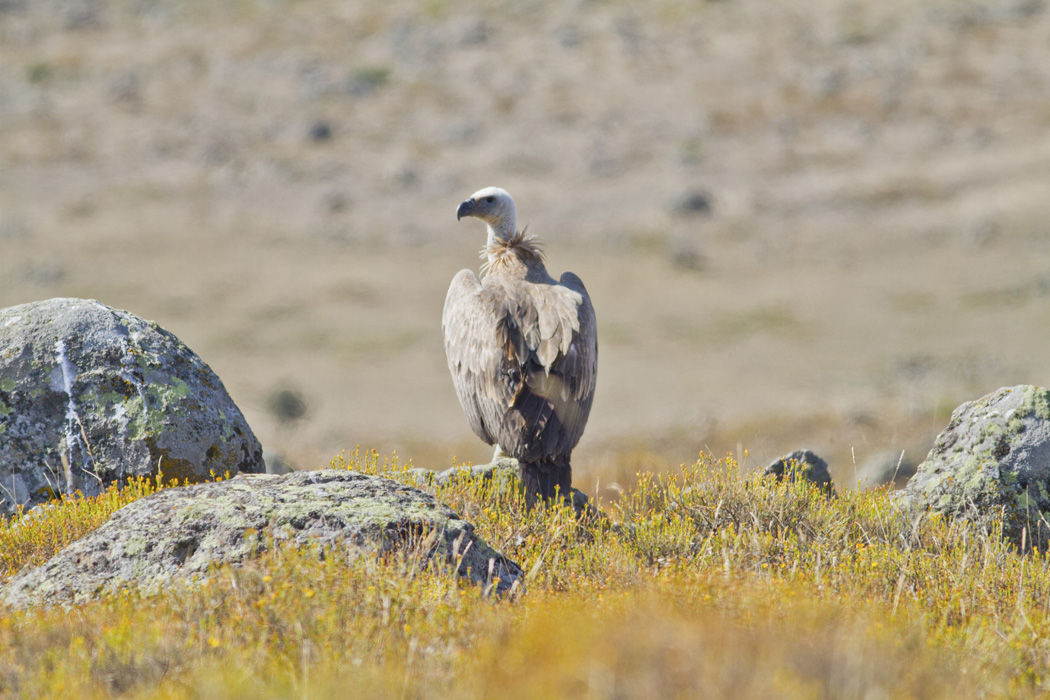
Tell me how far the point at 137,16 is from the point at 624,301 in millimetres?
36834

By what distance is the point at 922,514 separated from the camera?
625cm

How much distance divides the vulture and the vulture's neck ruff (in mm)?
144

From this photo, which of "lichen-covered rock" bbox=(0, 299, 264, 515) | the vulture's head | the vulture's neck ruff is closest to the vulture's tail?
"lichen-covered rock" bbox=(0, 299, 264, 515)

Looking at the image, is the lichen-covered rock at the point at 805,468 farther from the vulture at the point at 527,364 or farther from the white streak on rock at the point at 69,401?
the white streak on rock at the point at 69,401

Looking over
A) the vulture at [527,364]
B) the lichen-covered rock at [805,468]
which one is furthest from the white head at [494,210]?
the lichen-covered rock at [805,468]

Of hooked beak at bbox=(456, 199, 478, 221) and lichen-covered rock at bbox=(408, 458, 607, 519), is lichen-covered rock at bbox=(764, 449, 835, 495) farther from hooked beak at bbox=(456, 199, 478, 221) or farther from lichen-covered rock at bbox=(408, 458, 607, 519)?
hooked beak at bbox=(456, 199, 478, 221)

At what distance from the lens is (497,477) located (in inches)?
291

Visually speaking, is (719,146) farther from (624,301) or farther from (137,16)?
(137,16)

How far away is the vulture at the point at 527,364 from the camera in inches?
287

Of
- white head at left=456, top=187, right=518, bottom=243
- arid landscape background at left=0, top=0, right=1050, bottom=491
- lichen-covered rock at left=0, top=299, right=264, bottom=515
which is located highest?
arid landscape background at left=0, top=0, right=1050, bottom=491

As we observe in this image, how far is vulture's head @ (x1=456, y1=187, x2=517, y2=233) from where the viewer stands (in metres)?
10.1

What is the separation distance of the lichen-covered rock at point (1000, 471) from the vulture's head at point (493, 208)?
478 centimetres

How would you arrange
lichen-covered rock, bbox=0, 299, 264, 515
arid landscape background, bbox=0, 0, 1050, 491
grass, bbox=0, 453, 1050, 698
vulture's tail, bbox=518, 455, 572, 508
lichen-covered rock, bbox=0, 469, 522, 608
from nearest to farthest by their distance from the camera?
grass, bbox=0, 453, 1050, 698
lichen-covered rock, bbox=0, 469, 522, 608
lichen-covered rock, bbox=0, 299, 264, 515
vulture's tail, bbox=518, 455, 572, 508
arid landscape background, bbox=0, 0, 1050, 491

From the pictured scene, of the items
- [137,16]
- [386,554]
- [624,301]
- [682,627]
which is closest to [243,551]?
[386,554]
